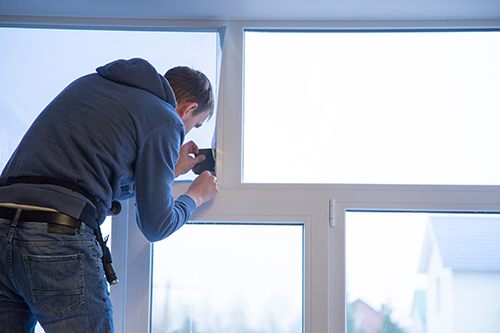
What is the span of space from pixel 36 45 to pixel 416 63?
4.29ft

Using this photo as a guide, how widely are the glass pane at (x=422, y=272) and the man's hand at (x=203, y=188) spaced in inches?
18.1

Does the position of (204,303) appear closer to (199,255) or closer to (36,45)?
(199,255)

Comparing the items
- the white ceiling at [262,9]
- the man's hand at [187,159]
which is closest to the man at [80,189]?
the man's hand at [187,159]

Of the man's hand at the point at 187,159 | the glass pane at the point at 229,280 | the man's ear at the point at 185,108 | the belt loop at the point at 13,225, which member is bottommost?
the glass pane at the point at 229,280

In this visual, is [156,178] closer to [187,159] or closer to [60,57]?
[187,159]

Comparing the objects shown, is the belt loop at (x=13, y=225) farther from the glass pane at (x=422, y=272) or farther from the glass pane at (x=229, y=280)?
the glass pane at (x=422, y=272)

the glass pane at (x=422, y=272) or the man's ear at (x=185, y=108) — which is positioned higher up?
the man's ear at (x=185, y=108)

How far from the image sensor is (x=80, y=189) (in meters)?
1.06

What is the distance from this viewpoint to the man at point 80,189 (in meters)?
1.01

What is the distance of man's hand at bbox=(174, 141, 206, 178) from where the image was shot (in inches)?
59.6

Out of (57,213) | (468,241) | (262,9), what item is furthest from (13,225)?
(468,241)

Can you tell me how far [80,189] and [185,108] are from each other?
44 centimetres

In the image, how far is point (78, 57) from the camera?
162 centimetres

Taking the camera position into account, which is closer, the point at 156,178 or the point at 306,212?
the point at 156,178
